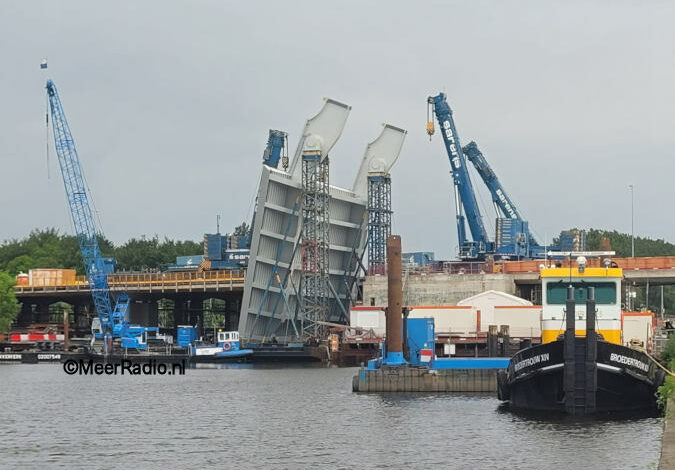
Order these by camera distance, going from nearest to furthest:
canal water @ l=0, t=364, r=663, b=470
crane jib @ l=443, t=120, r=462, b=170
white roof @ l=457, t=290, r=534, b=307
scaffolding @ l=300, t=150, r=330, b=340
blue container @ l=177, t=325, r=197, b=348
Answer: canal water @ l=0, t=364, r=663, b=470 < white roof @ l=457, t=290, r=534, b=307 < scaffolding @ l=300, t=150, r=330, b=340 < blue container @ l=177, t=325, r=197, b=348 < crane jib @ l=443, t=120, r=462, b=170

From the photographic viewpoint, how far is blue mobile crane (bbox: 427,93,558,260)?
156375 mm

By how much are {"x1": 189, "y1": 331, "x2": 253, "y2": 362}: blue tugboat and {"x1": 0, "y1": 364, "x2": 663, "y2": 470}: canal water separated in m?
47.1

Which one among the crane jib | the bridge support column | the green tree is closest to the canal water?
the crane jib

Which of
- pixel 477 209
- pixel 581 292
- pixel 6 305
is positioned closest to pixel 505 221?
pixel 477 209

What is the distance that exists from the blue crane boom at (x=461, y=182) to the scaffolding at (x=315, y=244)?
21.9m

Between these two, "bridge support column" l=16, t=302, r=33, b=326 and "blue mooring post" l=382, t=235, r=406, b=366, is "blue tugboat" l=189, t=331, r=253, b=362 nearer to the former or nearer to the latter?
"blue mooring post" l=382, t=235, r=406, b=366

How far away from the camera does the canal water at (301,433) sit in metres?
47.8

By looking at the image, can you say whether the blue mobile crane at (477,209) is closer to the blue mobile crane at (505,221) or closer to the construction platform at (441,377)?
the blue mobile crane at (505,221)

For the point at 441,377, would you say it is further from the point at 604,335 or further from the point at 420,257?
the point at 420,257

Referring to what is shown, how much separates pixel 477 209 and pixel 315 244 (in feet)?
92.2

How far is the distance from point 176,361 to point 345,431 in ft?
260

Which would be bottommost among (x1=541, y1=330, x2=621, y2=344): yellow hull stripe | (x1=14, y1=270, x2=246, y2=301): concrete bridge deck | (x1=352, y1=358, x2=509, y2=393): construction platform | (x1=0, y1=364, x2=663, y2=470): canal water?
(x1=0, y1=364, x2=663, y2=470): canal water

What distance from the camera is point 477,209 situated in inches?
6314

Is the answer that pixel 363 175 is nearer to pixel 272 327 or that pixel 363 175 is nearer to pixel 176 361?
pixel 272 327
